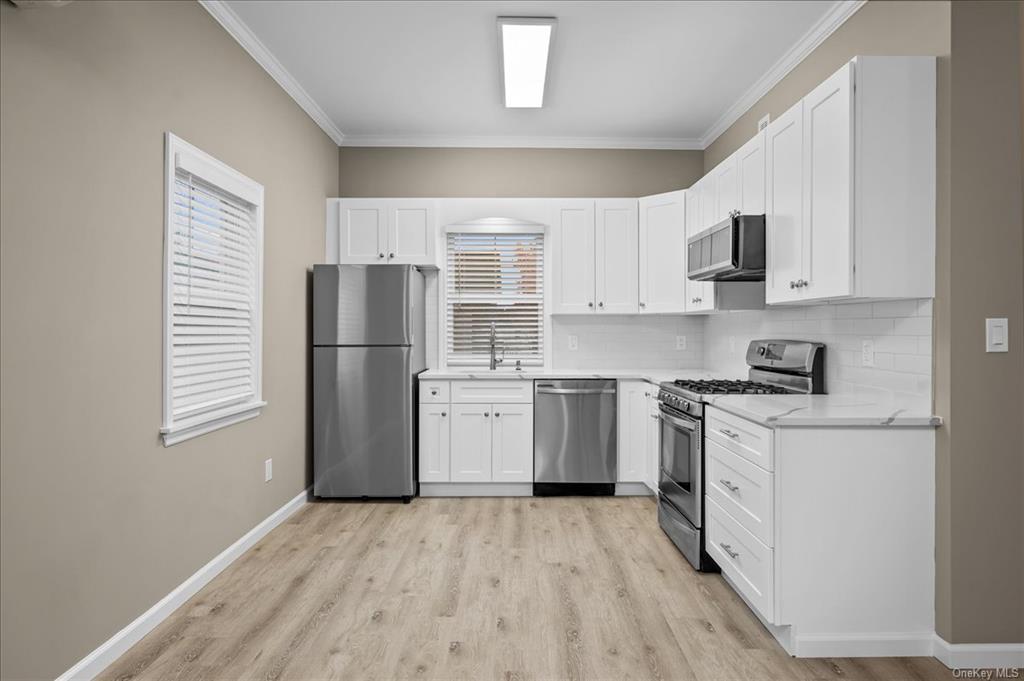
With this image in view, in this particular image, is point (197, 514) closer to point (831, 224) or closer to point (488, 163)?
point (831, 224)

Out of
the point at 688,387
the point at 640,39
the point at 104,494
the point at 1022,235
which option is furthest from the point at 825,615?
the point at 640,39

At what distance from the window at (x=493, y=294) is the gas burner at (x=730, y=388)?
174 centimetres

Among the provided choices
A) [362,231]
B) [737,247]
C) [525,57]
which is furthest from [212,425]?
[737,247]

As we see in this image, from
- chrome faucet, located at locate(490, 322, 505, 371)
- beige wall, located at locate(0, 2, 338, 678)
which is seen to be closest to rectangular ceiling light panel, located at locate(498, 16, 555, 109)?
beige wall, located at locate(0, 2, 338, 678)

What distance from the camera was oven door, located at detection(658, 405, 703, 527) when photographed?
10.0ft

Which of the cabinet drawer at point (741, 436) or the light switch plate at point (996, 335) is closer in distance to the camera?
the light switch plate at point (996, 335)

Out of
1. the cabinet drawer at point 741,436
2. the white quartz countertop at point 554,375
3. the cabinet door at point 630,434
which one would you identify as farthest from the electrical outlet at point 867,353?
the cabinet door at point 630,434

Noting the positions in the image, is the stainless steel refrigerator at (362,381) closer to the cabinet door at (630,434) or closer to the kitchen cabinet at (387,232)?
the kitchen cabinet at (387,232)

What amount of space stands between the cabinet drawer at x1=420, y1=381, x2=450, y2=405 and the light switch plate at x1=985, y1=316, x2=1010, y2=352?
3216 mm

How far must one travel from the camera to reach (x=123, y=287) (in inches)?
89.3

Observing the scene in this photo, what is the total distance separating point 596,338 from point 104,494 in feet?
12.1

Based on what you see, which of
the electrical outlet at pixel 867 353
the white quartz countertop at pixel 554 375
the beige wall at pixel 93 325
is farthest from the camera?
the white quartz countertop at pixel 554 375

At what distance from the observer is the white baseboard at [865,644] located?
2.25 m

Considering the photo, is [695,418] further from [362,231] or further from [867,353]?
[362,231]
